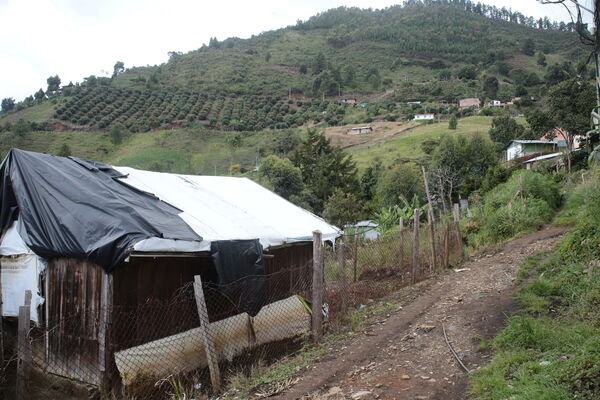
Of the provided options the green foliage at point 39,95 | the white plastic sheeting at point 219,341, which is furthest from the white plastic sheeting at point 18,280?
the green foliage at point 39,95

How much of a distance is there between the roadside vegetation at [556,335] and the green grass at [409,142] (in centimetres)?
3675

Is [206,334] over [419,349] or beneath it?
over

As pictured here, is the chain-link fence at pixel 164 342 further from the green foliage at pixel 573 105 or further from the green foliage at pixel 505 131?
the green foliage at pixel 505 131

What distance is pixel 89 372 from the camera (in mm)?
5879

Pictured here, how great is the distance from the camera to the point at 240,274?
6695 mm

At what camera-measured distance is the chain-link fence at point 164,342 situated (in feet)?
18.1

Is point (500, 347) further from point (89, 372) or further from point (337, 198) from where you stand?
point (337, 198)

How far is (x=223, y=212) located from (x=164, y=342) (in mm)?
2863

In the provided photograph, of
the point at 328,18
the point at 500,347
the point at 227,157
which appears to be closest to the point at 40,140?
the point at 227,157

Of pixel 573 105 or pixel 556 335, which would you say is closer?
pixel 556 335

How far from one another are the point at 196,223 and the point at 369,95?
92004 millimetres

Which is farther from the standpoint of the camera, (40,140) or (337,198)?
(40,140)

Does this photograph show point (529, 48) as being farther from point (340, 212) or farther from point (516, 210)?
point (516, 210)

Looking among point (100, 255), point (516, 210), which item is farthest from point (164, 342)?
point (516, 210)
